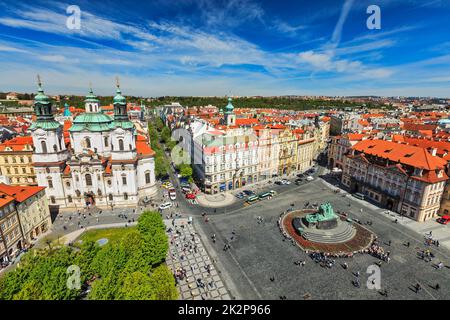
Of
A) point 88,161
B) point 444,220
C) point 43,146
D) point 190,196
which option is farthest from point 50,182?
point 444,220

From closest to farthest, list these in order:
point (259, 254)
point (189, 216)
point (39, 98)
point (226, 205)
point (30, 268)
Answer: point (30, 268) → point (259, 254) → point (39, 98) → point (189, 216) → point (226, 205)

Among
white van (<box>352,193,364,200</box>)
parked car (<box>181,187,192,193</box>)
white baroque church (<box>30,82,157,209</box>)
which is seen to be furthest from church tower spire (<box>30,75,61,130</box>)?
white van (<box>352,193,364,200</box>)

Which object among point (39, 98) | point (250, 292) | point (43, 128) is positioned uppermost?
point (39, 98)

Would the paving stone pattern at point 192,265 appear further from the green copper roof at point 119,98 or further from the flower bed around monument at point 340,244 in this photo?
the green copper roof at point 119,98

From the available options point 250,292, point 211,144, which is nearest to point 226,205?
point 211,144

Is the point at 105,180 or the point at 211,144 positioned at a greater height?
the point at 211,144

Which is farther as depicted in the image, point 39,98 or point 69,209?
point 69,209
